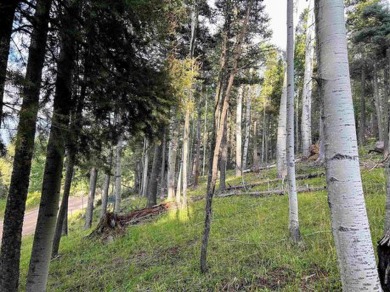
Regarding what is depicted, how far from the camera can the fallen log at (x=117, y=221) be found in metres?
8.77

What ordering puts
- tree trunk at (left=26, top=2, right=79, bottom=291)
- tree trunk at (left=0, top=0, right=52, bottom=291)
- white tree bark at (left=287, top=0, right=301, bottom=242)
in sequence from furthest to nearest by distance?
1. white tree bark at (left=287, top=0, right=301, bottom=242)
2. tree trunk at (left=26, top=2, right=79, bottom=291)
3. tree trunk at (left=0, top=0, right=52, bottom=291)

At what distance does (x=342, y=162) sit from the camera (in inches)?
71.6

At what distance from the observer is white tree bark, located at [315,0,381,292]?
68.9 inches

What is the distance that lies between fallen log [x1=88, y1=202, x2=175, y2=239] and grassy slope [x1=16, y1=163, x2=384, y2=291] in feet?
1.29

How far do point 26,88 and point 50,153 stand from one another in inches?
55.8

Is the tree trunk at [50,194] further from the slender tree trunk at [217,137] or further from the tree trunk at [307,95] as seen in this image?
the tree trunk at [307,95]

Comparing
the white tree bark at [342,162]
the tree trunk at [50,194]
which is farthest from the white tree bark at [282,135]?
the white tree bark at [342,162]

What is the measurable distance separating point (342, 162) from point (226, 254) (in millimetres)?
3484

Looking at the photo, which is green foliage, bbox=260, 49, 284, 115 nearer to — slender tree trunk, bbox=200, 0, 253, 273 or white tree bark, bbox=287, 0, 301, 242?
white tree bark, bbox=287, 0, 301, 242

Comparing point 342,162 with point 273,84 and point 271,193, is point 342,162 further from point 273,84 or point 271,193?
point 273,84

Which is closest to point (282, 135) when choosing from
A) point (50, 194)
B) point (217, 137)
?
point (217, 137)

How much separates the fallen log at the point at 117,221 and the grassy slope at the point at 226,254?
39 centimetres

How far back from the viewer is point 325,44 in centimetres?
197

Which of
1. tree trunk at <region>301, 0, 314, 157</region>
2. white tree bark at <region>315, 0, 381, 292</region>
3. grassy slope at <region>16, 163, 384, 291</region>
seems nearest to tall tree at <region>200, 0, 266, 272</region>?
grassy slope at <region>16, 163, 384, 291</region>
